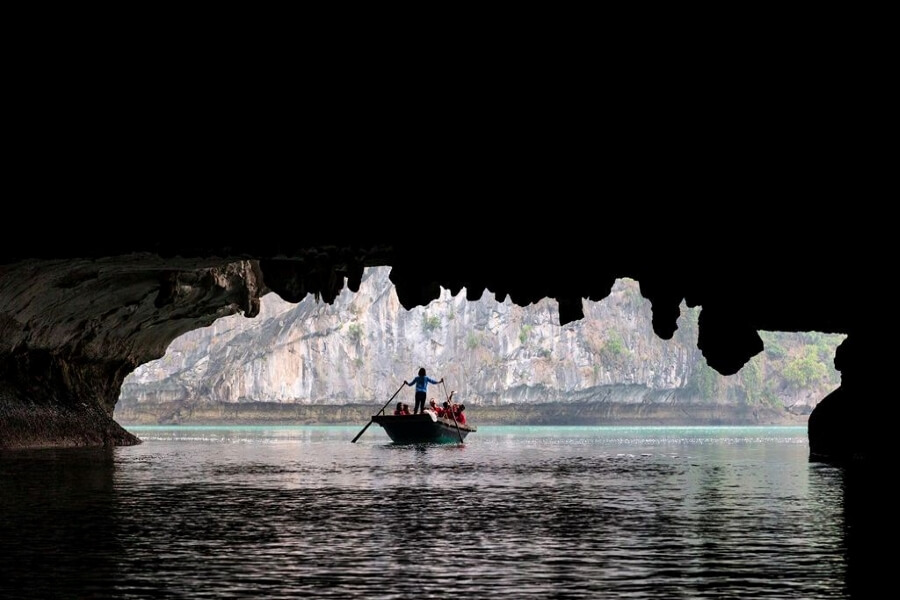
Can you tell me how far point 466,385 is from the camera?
16538cm

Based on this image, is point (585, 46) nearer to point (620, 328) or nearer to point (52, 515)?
point (52, 515)

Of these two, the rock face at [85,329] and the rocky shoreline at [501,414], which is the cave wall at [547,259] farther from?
the rocky shoreline at [501,414]

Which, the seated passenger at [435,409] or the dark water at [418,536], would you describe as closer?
the dark water at [418,536]

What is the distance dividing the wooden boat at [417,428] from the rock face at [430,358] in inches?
4268

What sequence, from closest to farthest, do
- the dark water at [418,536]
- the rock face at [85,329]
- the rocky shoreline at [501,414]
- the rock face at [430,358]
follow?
1. the dark water at [418,536]
2. the rock face at [85,329]
3. the rocky shoreline at [501,414]
4. the rock face at [430,358]

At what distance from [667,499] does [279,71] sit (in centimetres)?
783

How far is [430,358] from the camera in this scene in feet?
545

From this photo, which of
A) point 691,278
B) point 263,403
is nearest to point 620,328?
point 263,403

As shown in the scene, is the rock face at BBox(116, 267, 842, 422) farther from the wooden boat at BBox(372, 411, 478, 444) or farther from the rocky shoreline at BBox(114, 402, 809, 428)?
the wooden boat at BBox(372, 411, 478, 444)

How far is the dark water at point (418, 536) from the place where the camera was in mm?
9172

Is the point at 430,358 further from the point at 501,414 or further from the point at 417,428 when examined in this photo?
the point at 417,428

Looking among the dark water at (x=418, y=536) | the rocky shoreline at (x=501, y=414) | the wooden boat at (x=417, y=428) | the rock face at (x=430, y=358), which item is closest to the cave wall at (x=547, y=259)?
the dark water at (x=418, y=536)

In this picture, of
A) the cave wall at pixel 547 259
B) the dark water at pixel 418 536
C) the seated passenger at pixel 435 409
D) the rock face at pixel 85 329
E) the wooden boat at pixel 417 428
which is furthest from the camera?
the seated passenger at pixel 435 409

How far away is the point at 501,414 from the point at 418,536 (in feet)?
510
